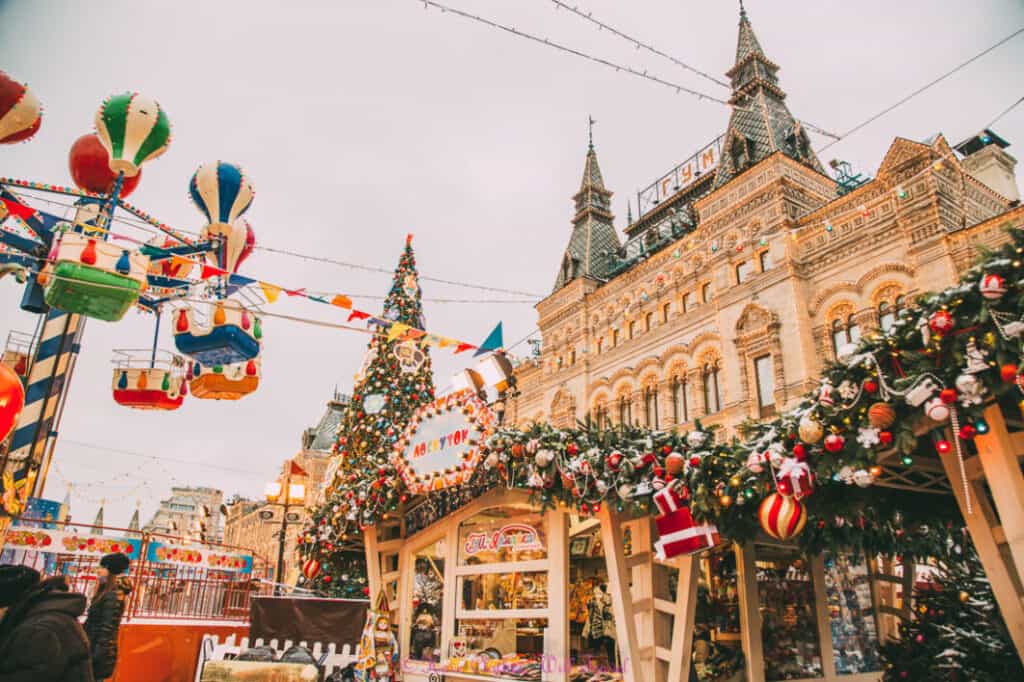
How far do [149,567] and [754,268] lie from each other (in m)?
16.1

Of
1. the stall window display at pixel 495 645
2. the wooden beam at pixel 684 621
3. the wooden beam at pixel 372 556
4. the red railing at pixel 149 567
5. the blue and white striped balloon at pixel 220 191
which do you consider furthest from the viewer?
the wooden beam at pixel 372 556

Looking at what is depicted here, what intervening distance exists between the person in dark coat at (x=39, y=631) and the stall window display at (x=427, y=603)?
7063 millimetres

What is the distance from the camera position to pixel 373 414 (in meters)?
14.3

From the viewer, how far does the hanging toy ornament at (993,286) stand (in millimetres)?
4254

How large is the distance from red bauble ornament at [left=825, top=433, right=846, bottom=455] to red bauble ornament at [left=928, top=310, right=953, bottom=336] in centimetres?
108

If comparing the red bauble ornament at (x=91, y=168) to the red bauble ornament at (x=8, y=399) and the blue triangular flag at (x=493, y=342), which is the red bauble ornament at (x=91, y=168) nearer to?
the red bauble ornament at (x=8, y=399)

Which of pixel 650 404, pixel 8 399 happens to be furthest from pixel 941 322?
pixel 650 404

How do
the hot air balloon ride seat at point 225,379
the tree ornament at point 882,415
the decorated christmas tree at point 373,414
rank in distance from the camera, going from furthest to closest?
the decorated christmas tree at point 373,414 → the hot air balloon ride seat at point 225,379 → the tree ornament at point 882,415

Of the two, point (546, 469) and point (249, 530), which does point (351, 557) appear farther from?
point (249, 530)

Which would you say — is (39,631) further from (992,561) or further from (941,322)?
(992,561)

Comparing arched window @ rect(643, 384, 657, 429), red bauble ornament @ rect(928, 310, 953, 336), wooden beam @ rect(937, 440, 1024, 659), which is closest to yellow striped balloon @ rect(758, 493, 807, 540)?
wooden beam @ rect(937, 440, 1024, 659)

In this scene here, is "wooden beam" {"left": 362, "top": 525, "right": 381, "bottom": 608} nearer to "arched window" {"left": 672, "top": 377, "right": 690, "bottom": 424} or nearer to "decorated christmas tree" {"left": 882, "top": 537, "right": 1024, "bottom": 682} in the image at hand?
"decorated christmas tree" {"left": 882, "top": 537, "right": 1024, "bottom": 682}

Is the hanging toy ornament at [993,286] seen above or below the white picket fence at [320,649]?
above

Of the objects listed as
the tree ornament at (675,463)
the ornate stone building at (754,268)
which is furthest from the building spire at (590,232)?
the tree ornament at (675,463)
